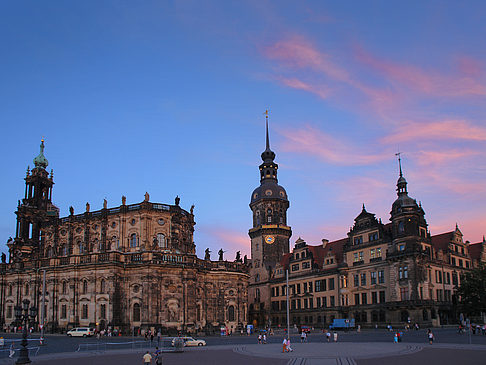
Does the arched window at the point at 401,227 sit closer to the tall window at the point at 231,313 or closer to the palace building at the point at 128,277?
the palace building at the point at 128,277

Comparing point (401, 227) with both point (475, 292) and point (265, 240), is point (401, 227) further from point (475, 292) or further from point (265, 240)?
point (265, 240)

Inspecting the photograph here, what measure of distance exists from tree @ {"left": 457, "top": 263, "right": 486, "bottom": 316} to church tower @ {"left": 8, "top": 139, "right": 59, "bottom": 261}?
69625 mm

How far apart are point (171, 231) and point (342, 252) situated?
32.2 meters

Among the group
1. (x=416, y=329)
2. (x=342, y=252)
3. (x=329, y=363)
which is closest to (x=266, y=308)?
(x=342, y=252)

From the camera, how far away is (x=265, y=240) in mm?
106000

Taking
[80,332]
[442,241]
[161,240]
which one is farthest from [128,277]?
[442,241]

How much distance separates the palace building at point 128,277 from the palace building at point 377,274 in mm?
18075

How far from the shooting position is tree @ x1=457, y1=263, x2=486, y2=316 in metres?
59.3

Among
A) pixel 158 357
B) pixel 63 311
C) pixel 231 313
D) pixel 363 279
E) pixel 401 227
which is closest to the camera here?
pixel 158 357

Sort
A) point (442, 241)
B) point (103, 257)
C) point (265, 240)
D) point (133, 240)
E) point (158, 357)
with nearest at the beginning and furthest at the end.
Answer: point (158, 357) < point (103, 257) < point (133, 240) < point (442, 241) < point (265, 240)

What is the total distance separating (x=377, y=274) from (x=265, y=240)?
34.4m

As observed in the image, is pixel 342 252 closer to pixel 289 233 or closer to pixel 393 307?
pixel 393 307

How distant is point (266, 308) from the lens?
103m

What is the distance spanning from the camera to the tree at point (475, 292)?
59.3 meters
